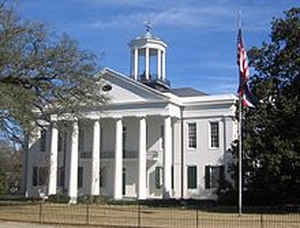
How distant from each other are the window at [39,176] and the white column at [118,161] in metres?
9.61

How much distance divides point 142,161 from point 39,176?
13.2m

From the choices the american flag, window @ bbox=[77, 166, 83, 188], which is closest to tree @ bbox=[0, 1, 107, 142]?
the american flag

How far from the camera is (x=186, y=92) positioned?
59062 mm

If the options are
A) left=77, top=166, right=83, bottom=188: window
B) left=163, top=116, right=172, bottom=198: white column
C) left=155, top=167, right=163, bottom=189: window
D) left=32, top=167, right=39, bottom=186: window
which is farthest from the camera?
left=32, top=167, right=39, bottom=186: window

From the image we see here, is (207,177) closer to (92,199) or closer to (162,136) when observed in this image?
(162,136)

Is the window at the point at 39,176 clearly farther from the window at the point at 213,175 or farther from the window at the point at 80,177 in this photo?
the window at the point at 213,175

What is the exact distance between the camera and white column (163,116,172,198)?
4922cm

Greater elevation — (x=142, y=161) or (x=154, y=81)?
(x=154, y=81)

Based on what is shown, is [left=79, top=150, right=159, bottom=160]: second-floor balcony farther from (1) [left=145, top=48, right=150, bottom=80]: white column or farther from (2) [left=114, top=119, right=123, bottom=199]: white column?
(1) [left=145, top=48, right=150, bottom=80]: white column

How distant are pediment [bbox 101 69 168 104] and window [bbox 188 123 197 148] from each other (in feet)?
13.2

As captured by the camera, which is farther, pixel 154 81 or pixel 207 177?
pixel 154 81

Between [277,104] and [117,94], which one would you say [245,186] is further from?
[117,94]

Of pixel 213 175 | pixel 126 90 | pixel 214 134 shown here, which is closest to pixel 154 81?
pixel 126 90

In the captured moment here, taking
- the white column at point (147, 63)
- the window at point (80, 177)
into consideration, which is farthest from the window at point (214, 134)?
the window at point (80, 177)
